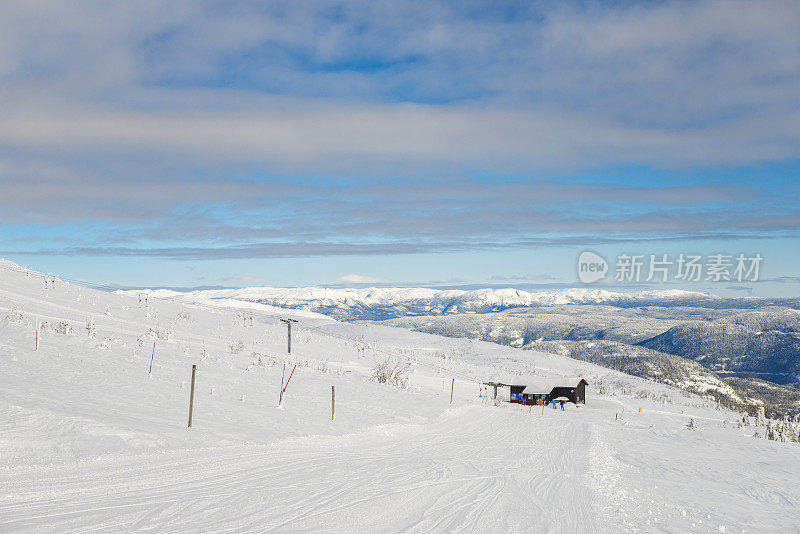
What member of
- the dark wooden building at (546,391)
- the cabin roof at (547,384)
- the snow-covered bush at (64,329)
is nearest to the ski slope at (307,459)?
the snow-covered bush at (64,329)

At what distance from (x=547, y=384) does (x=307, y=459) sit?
4186 cm

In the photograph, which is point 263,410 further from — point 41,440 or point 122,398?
point 41,440

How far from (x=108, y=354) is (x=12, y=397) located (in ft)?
31.0

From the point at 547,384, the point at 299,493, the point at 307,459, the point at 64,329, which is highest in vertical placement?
the point at 64,329

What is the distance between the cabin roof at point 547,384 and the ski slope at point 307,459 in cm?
1939

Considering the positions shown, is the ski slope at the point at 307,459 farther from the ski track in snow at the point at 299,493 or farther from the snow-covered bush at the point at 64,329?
the snow-covered bush at the point at 64,329

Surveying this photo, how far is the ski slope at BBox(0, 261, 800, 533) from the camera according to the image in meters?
8.13

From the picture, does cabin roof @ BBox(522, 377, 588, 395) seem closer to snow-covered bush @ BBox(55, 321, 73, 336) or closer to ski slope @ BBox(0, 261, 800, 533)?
ski slope @ BBox(0, 261, 800, 533)

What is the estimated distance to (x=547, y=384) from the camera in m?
50.1

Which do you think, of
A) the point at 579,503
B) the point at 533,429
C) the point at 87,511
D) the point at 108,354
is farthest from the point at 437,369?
the point at 87,511

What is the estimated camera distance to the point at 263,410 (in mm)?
18266

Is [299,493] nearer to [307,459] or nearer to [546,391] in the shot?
[307,459]

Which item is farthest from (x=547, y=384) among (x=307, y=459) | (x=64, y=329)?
(x=307, y=459)

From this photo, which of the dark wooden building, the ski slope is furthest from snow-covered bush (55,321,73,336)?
the dark wooden building
